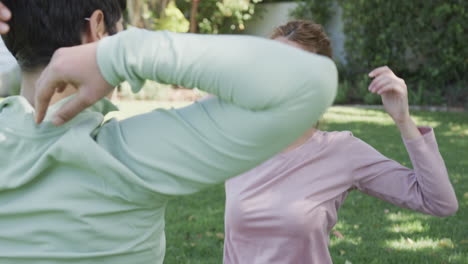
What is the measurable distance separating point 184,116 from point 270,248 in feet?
3.67

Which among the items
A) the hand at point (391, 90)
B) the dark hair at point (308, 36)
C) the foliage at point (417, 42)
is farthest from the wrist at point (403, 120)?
the foliage at point (417, 42)

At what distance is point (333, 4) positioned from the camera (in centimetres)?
1593

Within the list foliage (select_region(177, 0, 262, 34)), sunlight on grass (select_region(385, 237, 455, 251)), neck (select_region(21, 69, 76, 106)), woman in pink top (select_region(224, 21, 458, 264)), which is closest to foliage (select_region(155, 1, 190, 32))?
foliage (select_region(177, 0, 262, 34))

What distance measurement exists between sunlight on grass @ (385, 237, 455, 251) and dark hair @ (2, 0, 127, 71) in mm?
3628

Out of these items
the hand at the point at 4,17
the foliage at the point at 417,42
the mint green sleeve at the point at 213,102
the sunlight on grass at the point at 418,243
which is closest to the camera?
the mint green sleeve at the point at 213,102

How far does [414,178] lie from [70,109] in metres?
1.29

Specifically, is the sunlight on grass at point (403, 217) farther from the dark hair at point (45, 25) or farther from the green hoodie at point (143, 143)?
the dark hair at point (45, 25)

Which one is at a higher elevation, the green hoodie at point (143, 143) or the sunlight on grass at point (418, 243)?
the green hoodie at point (143, 143)

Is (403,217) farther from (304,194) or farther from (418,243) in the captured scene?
(304,194)

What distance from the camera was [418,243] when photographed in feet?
14.8

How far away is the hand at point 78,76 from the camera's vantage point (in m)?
1.11

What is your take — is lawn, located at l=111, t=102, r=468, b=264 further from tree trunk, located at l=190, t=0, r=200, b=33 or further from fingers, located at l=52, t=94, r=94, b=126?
tree trunk, located at l=190, t=0, r=200, b=33

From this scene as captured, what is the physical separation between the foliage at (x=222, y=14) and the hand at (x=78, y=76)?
53.6 feet

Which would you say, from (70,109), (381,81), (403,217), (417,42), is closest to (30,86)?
(70,109)
